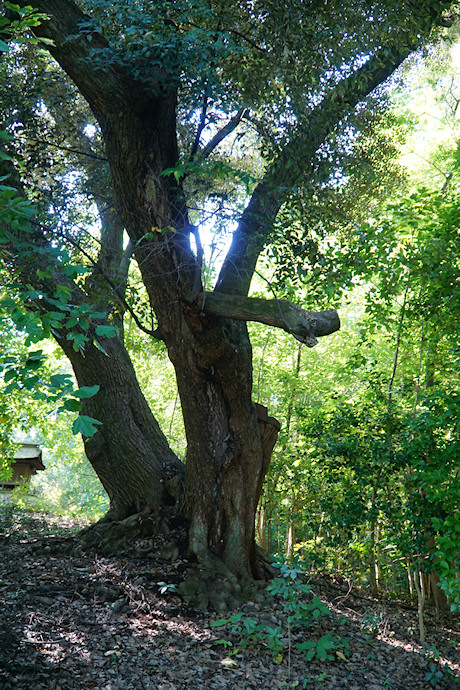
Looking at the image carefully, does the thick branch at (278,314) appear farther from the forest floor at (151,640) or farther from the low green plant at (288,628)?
the forest floor at (151,640)

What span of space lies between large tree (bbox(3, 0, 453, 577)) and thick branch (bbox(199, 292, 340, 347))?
0.01 meters

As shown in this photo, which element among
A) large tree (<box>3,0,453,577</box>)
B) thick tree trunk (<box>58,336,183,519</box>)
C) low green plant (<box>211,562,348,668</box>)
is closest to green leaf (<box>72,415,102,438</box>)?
large tree (<box>3,0,453,577</box>)

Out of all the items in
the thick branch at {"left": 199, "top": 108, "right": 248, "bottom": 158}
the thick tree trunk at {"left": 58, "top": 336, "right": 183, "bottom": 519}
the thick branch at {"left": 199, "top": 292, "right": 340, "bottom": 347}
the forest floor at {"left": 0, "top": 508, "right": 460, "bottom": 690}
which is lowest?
the forest floor at {"left": 0, "top": 508, "right": 460, "bottom": 690}

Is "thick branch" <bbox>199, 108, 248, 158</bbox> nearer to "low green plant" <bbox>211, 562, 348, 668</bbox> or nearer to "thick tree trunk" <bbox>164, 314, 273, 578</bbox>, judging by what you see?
"thick tree trunk" <bbox>164, 314, 273, 578</bbox>

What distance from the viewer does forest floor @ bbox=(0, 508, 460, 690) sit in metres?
3.19

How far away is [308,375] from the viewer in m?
9.70

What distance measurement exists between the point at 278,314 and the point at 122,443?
2579 mm

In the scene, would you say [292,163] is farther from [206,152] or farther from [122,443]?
[122,443]

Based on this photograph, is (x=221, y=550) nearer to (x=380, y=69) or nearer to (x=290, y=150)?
(x=290, y=150)

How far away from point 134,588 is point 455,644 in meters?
3.18

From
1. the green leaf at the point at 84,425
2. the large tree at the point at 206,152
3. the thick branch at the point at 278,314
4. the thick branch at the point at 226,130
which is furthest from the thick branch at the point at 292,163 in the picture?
the green leaf at the point at 84,425

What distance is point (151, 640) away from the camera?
147 inches

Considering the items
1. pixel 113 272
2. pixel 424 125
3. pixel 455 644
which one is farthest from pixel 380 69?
pixel 424 125

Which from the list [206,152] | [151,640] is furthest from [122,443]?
[206,152]
